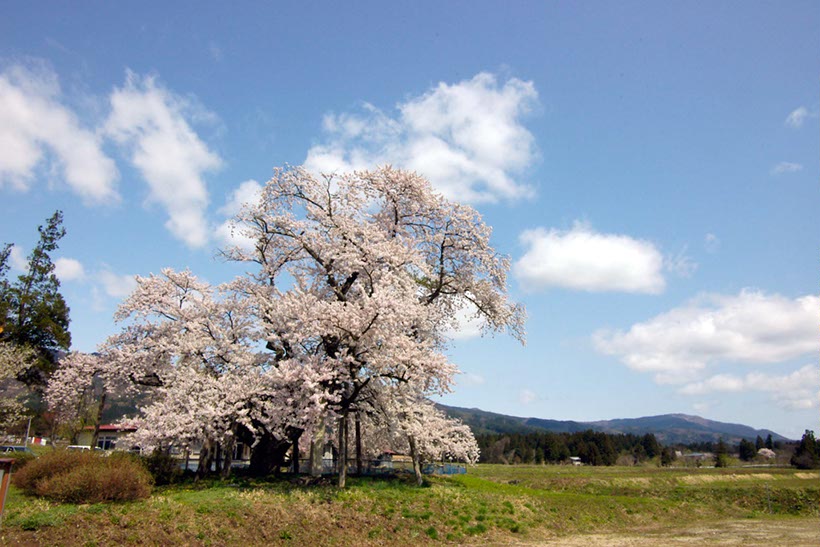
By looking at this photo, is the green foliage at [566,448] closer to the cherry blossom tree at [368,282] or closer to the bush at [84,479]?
the cherry blossom tree at [368,282]

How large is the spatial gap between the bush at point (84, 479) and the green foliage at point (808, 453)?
88.3 meters

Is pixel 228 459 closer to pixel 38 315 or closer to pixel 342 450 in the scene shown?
pixel 342 450

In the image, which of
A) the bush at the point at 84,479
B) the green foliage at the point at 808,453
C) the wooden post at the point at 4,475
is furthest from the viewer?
the green foliage at the point at 808,453

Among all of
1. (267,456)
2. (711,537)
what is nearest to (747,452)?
(711,537)

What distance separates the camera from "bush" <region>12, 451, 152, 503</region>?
1516 centimetres

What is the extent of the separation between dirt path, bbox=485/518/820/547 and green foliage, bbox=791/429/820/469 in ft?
215

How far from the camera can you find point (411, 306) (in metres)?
22.5

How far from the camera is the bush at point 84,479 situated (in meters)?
15.2

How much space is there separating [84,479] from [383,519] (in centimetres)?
931

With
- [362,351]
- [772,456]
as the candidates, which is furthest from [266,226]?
[772,456]

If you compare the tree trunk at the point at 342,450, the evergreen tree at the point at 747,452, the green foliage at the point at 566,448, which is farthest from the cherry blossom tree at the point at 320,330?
the evergreen tree at the point at 747,452

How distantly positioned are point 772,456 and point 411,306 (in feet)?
399

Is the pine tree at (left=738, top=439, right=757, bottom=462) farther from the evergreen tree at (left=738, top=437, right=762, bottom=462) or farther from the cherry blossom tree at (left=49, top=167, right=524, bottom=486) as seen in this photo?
the cherry blossom tree at (left=49, top=167, right=524, bottom=486)

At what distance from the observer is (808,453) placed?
76062 mm
